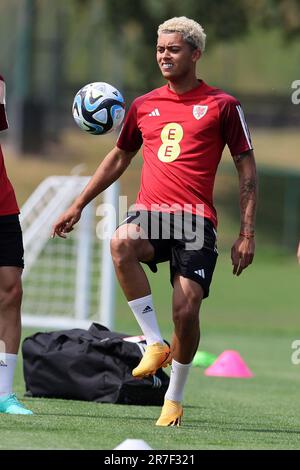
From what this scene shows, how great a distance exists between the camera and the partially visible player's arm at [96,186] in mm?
7539

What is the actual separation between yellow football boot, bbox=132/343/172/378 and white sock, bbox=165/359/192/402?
6cm

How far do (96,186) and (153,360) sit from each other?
1.20m

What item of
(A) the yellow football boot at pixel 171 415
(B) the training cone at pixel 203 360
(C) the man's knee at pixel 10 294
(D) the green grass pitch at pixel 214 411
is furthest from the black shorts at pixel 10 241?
(B) the training cone at pixel 203 360

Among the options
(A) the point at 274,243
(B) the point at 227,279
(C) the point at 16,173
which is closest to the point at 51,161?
(C) the point at 16,173

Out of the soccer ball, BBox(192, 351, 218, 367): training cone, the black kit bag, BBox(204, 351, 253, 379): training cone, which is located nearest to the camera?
the soccer ball

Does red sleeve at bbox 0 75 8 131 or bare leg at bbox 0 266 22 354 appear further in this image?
bare leg at bbox 0 266 22 354

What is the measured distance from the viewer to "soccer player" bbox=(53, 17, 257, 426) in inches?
279

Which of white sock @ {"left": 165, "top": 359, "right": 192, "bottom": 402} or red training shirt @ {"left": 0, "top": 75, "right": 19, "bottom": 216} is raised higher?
red training shirt @ {"left": 0, "top": 75, "right": 19, "bottom": 216}

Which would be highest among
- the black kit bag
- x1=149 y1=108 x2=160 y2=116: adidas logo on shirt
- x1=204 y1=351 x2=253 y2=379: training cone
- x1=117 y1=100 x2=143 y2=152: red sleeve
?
x1=149 y1=108 x2=160 y2=116: adidas logo on shirt

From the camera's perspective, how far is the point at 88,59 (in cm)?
4647

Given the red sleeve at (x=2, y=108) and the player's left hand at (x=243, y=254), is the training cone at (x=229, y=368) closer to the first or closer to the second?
the player's left hand at (x=243, y=254)

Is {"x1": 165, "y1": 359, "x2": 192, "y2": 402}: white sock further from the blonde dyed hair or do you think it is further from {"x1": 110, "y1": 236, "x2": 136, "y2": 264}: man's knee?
the blonde dyed hair

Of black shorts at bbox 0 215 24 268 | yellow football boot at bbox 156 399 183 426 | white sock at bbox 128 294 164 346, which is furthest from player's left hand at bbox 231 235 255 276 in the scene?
black shorts at bbox 0 215 24 268

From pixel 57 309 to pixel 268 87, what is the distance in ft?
95.1
